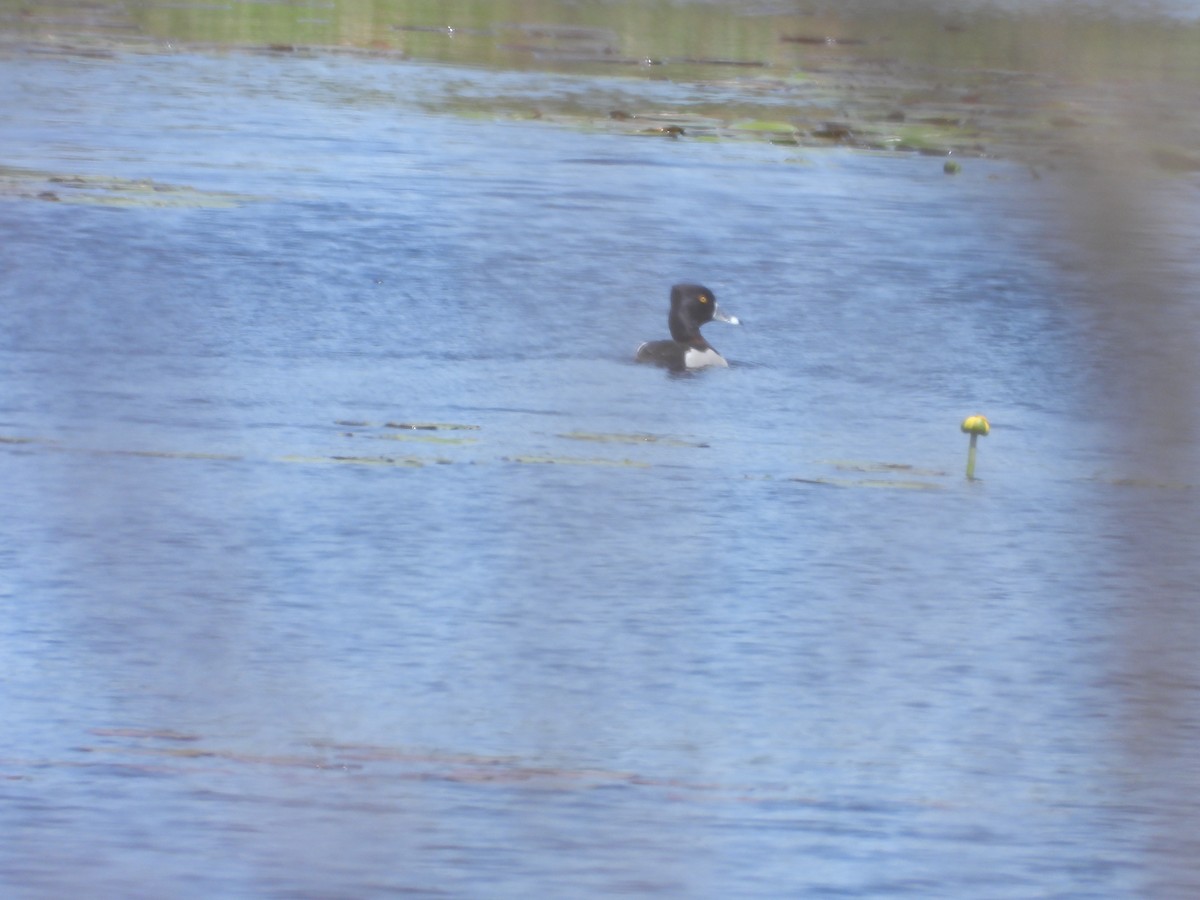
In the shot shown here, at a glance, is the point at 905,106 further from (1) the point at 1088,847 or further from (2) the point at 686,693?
(2) the point at 686,693

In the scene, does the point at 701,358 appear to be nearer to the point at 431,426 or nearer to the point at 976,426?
the point at 431,426

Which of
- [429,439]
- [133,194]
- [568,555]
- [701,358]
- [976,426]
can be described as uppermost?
[133,194]

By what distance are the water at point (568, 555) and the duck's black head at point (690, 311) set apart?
26cm

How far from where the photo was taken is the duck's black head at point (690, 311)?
925cm

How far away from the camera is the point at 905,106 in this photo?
1.61 metres

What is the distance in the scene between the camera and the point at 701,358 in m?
9.23

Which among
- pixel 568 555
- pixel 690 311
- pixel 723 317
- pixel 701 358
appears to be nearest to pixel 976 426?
pixel 701 358

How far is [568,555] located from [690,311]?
551 centimetres

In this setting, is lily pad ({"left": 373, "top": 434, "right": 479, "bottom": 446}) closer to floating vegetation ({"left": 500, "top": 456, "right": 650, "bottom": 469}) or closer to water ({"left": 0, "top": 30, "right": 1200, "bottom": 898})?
water ({"left": 0, "top": 30, "right": 1200, "bottom": 898})

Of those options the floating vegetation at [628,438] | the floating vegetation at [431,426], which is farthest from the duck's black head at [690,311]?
the floating vegetation at [431,426]

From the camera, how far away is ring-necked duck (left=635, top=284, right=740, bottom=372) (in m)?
9.14

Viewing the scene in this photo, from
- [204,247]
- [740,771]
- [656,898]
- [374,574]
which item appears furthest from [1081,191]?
[204,247]

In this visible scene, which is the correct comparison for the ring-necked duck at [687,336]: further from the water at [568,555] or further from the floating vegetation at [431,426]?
the floating vegetation at [431,426]

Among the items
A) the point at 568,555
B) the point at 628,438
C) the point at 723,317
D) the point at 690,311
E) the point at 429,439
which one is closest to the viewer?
the point at 568,555
